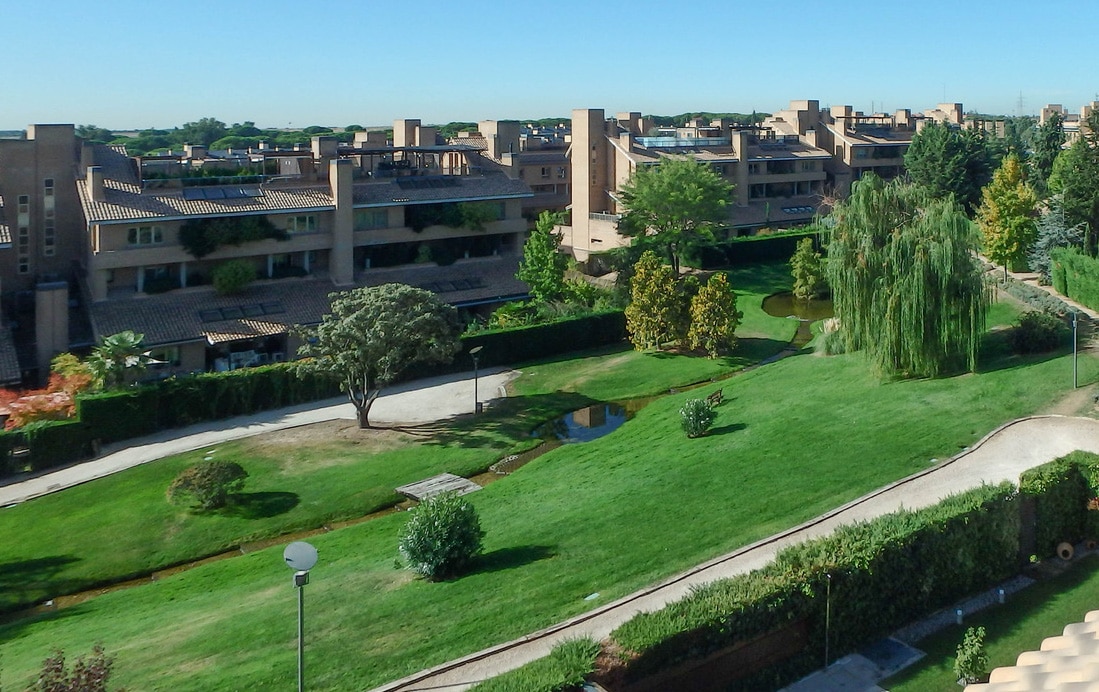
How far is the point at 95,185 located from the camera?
42938 millimetres

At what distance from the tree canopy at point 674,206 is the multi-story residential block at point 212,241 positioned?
9.11 metres

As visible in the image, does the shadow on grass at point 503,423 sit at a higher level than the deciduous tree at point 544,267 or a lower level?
lower

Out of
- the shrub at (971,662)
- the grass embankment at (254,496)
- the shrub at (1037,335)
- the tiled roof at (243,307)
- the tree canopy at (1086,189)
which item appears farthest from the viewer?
the tree canopy at (1086,189)

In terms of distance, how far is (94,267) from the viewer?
4247cm

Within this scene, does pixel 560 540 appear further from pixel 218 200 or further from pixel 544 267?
pixel 218 200

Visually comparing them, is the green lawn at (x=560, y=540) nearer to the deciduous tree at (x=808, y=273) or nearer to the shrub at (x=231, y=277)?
the shrub at (x=231, y=277)

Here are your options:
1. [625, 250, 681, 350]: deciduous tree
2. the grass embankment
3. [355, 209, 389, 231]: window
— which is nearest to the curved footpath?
the grass embankment

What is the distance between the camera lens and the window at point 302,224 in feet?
157

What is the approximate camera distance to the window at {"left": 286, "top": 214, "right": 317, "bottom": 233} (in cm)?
4781

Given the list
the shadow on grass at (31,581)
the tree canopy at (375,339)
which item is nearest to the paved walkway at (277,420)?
the tree canopy at (375,339)

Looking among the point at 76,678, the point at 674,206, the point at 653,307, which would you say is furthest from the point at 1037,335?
the point at 76,678

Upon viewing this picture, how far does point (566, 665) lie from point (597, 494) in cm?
1253

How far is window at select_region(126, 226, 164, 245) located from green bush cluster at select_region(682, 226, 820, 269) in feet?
99.0

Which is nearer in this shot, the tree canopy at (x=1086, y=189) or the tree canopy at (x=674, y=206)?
the tree canopy at (x=1086, y=189)
